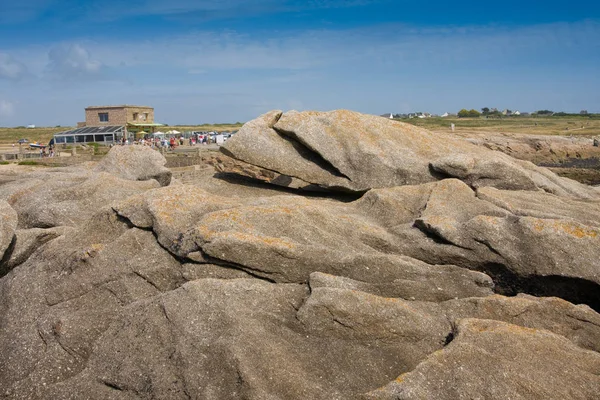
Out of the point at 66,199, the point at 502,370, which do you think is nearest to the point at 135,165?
the point at 66,199

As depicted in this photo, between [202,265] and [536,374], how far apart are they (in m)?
8.45

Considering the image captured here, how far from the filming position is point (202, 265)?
14.2 metres

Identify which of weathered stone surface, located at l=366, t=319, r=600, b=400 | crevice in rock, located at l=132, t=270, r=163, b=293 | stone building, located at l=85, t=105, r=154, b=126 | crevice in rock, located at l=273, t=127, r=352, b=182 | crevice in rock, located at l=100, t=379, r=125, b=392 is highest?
stone building, located at l=85, t=105, r=154, b=126

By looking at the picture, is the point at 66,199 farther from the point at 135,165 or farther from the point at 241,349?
the point at 241,349

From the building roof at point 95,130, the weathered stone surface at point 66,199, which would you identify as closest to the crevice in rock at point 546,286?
the weathered stone surface at point 66,199

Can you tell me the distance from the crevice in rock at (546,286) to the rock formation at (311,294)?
4 centimetres

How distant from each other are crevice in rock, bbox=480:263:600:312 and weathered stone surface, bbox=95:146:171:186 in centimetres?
1760

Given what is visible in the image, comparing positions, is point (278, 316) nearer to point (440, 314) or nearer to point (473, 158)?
point (440, 314)

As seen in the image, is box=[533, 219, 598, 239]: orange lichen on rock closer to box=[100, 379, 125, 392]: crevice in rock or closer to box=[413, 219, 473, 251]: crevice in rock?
box=[413, 219, 473, 251]: crevice in rock

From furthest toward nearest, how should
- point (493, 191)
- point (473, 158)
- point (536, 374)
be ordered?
1. point (473, 158)
2. point (493, 191)
3. point (536, 374)

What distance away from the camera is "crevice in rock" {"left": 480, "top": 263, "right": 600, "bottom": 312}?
14.3m

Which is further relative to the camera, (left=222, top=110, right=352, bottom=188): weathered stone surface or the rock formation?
(left=222, top=110, right=352, bottom=188): weathered stone surface

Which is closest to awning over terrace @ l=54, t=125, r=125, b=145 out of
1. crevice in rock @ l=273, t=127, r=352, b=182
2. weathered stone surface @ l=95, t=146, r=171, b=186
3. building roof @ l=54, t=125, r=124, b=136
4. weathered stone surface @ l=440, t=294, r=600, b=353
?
building roof @ l=54, t=125, r=124, b=136

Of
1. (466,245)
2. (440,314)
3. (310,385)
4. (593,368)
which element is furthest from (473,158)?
(310,385)
